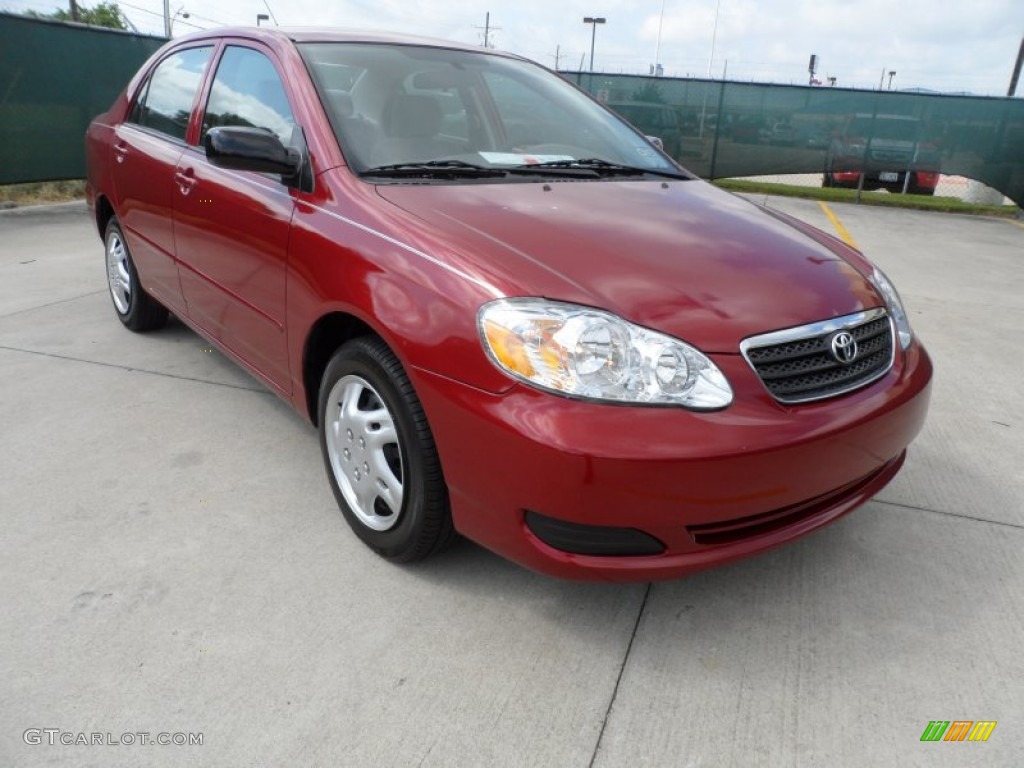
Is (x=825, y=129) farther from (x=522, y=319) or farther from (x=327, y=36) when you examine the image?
(x=522, y=319)

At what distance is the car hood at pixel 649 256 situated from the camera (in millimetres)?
2004

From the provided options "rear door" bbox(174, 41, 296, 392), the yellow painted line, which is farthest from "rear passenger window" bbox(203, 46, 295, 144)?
the yellow painted line

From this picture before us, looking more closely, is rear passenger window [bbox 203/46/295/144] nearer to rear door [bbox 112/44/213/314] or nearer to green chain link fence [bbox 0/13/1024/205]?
rear door [bbox 112/44/213/314]

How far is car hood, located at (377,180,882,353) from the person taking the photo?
200 cm

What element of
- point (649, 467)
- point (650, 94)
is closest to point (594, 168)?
point (649, 467)

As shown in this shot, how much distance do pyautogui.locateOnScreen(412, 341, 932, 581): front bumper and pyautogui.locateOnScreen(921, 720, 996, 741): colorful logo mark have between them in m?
0.54

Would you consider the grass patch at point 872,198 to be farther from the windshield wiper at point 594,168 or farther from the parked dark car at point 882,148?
the windshield wiper at point 594,168

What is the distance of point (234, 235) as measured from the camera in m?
2.96

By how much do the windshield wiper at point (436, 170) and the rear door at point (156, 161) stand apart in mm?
1395

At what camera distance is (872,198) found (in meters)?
14.0

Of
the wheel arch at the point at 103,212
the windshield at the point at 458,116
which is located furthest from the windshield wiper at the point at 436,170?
the wheel arch at the point at 103,212

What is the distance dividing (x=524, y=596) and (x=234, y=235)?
67.4 inches

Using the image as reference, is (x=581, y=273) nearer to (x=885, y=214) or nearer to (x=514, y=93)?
(x=514, y=93)

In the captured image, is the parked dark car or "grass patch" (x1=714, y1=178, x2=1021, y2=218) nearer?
"grass patch" (x1=714, y1=178, x2=1021, y2=218)
